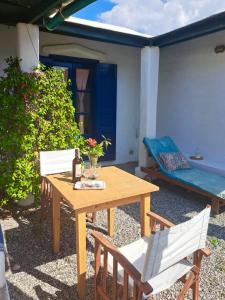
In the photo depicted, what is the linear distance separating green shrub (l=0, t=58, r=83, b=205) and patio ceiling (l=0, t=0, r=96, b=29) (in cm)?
58

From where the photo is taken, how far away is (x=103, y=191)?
2.27 metres

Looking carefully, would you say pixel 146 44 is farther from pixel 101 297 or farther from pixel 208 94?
pixel 101 297

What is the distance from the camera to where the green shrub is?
3.34m

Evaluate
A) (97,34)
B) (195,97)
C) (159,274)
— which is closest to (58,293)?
(159,274)

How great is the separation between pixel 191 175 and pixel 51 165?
2.60 metres

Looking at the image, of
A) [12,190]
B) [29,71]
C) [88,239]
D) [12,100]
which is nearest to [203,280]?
[88,239]

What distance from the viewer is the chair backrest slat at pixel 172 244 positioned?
1.29 meters

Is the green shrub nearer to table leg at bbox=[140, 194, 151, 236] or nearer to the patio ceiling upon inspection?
the patio ceiling

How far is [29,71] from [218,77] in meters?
3.57

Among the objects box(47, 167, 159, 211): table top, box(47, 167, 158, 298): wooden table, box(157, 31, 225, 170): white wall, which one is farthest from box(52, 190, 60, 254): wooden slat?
box(157, 31, 225, 170): white wall

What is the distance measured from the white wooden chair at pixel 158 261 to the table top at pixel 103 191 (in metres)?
0.32

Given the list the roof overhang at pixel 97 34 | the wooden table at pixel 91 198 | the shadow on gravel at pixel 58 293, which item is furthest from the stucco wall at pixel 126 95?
the shadow on gravel at pixel 58 293

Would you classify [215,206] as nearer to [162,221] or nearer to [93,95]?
[162,221]

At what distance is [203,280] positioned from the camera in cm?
232
